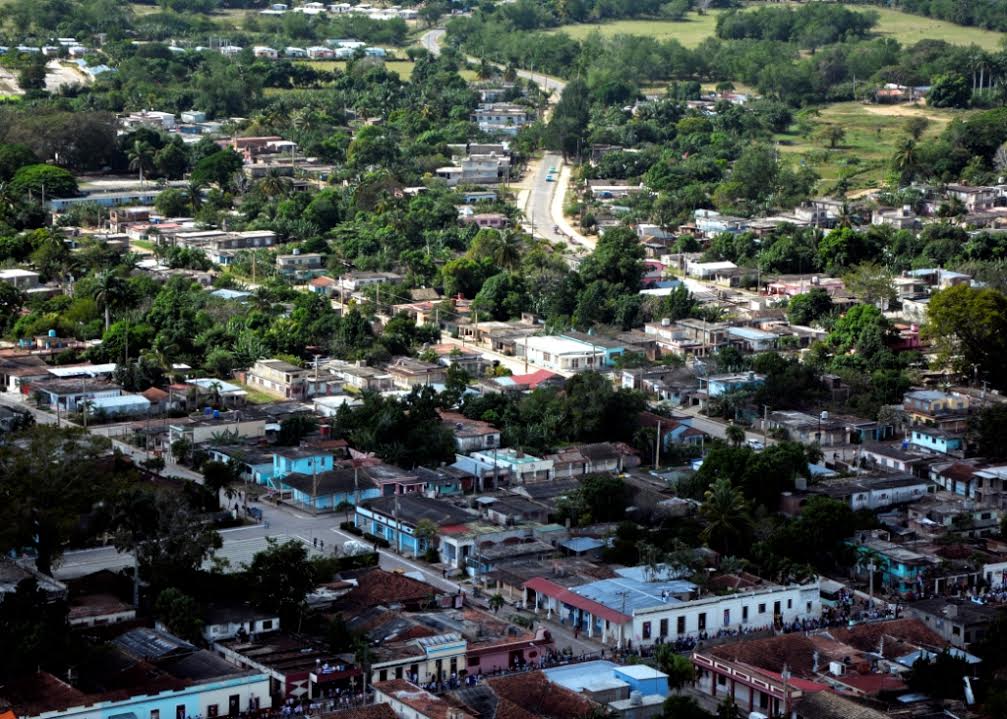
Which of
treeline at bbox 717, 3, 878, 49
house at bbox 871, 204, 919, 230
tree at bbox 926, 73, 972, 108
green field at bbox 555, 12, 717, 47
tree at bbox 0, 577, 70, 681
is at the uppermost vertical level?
treeline at bbox 717, 3, 878, 49

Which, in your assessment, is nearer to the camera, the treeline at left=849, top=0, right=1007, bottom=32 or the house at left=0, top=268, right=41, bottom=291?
the house at left=0, top=268, right=41, bottom=291

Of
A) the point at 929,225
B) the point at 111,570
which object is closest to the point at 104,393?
the point at 111,570

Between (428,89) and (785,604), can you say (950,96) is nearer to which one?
(428,89)

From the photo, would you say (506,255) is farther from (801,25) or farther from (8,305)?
(801,25)

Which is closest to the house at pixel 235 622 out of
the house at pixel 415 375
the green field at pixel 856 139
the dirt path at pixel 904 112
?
the house at pixel 415 375

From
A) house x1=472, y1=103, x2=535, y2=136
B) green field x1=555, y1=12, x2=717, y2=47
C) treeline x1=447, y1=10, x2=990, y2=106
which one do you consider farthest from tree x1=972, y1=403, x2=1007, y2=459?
green field x1=555, y1=12, x2=717, y2=47

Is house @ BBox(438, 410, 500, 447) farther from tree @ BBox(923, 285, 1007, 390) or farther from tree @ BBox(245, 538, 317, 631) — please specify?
tree @ BBox(923, 285, 1007, 390)
